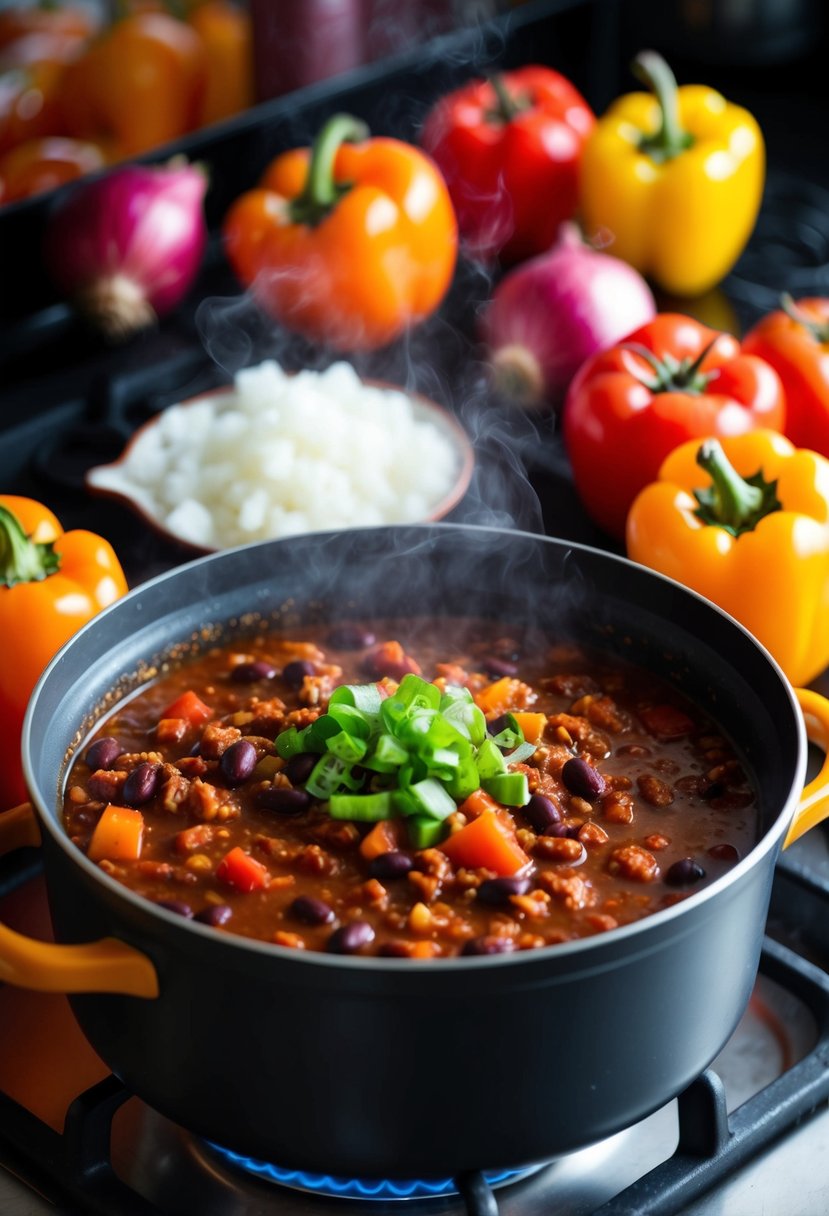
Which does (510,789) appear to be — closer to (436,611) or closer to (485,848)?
(485,848)

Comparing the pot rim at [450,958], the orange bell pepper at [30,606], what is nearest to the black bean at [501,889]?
the pot rim at [450,958]

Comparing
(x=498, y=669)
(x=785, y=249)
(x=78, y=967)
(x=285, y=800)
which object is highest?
(x=78, y=967)

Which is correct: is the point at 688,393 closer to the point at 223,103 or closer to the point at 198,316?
the point at 198,316

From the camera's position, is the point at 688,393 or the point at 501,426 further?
the point at 501,426

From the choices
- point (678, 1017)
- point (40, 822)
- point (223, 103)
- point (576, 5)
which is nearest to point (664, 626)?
point (678, 1017)

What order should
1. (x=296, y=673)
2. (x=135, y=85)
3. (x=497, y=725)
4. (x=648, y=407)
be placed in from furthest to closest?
(x=135, y=85), (x=648, y=407), (x=296, y=673), (x=497, y=725)

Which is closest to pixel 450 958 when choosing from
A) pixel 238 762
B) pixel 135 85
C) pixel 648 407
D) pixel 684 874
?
pixel 684 874

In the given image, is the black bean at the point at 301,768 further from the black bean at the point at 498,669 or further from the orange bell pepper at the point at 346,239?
the orange bell pepper at the point at 346,239
